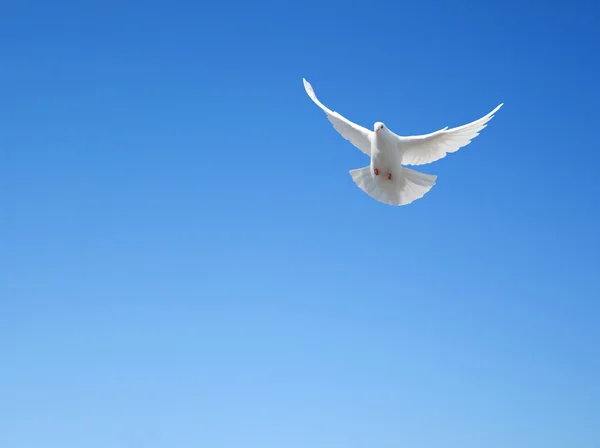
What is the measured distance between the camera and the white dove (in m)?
27.1

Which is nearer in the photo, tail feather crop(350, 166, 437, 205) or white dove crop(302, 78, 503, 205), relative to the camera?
white dove crop(302, 78, 503, 205)

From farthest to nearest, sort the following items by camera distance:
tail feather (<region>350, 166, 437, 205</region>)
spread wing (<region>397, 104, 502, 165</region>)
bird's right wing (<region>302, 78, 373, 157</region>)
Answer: bird's right wing (<region>302, 78, 373, 157</region>), tail feather (<region>350, 166, 437, 205</region>), spread wing (<region>397, 104, 502, 165</region>)

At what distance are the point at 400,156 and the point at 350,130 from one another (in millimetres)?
2102

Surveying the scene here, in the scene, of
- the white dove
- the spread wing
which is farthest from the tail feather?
the spread wing

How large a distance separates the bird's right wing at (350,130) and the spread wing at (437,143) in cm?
124

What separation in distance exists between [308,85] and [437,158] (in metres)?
5.20

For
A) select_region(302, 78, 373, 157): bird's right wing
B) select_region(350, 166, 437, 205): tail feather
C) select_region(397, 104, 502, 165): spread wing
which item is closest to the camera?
select_region(397, 104, 502, 165): spread wing

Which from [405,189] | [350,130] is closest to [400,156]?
[405,189]

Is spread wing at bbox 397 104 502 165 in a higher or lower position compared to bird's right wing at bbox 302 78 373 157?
lower

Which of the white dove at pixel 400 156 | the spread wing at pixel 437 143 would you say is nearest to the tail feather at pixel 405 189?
the white dove at pixel 400 156

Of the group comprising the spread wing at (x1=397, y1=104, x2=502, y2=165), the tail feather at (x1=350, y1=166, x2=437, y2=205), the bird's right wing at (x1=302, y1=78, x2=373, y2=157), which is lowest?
the tail feather at (x1=350, y1=166, x2=437, y2=205)

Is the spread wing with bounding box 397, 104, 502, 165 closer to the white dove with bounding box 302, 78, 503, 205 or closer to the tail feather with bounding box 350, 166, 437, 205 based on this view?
the white dove with bounding box 302, 78, 503, 205

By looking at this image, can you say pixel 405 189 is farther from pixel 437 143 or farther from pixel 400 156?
pixel 437 143

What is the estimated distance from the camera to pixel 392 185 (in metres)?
27.8
